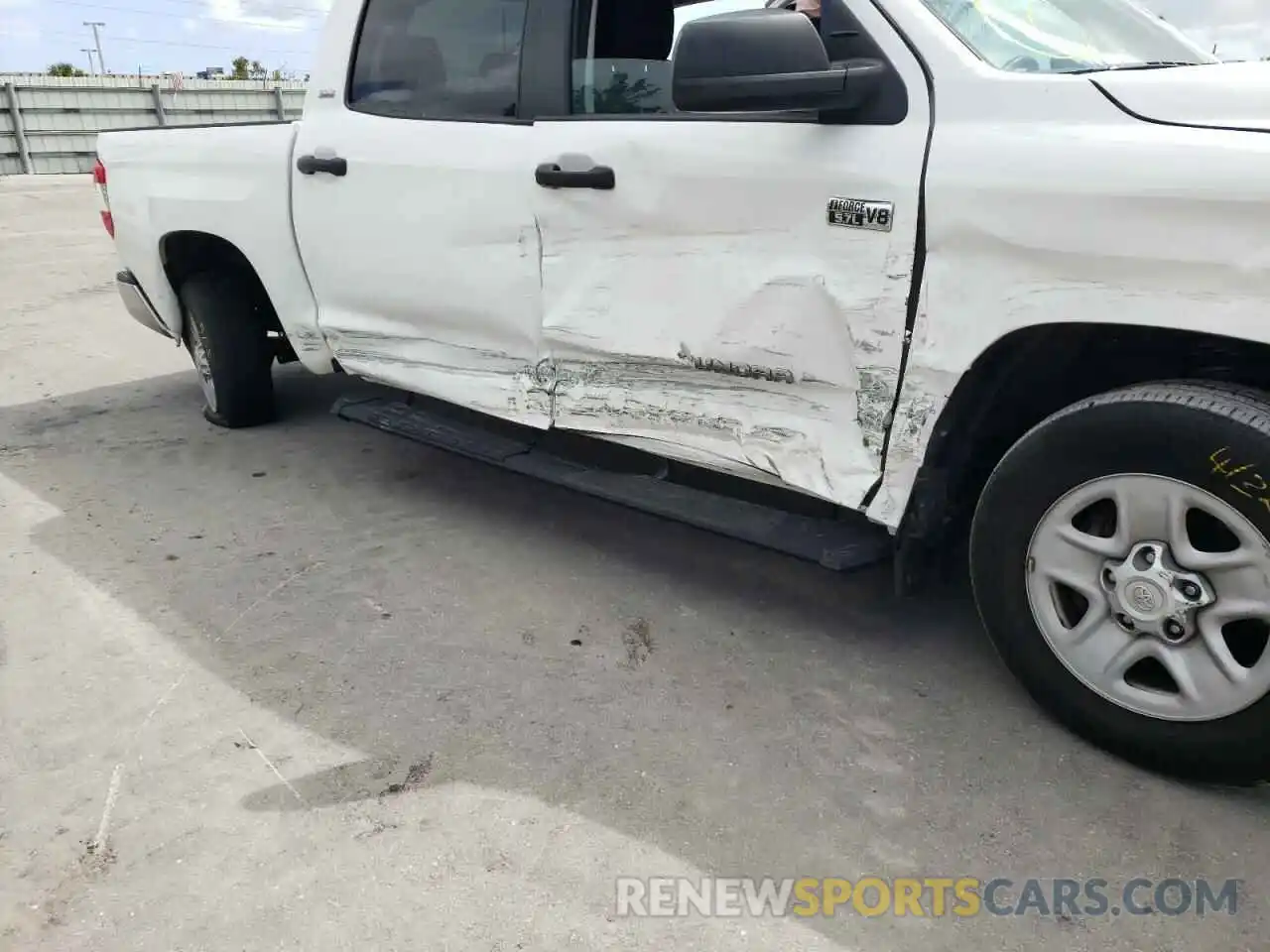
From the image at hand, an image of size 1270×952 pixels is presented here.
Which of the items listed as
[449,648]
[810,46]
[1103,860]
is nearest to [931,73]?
[810,46]

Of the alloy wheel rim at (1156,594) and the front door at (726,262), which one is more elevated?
the front door at (726,262)

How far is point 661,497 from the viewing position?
2869 mm

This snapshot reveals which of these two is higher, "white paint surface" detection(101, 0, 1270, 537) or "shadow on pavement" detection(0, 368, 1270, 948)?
"white paint surface" detection(101, 0, 1270, 537)

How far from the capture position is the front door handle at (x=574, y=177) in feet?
8.80

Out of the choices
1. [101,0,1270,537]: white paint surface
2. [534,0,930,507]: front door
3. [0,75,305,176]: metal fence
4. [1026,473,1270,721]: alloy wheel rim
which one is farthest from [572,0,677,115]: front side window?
[0,75,305,176]: metal fence

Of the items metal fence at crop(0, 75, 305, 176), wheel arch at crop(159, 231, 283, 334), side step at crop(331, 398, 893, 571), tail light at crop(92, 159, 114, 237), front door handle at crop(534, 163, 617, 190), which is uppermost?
front door handle at crop(534, 163, 617, 190)

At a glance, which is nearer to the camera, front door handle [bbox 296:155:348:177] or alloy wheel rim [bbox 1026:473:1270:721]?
alloy wheel rim [bbox 1026:473:1270:721]

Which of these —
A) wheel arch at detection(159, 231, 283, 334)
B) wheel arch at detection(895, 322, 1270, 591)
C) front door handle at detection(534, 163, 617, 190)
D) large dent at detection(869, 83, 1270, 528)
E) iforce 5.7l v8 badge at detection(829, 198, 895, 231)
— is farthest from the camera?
wheel arch at detection(159, 231, 283, 334)

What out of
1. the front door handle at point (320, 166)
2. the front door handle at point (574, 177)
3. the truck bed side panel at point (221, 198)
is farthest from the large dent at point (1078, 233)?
the truck bed side panel at point (221, 198)

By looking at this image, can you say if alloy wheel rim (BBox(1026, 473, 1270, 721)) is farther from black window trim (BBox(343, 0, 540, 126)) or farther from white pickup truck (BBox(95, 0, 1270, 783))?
black window trim (BBox(343, 0, 540, 126))

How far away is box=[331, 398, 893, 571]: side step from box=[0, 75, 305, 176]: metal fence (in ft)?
58.7

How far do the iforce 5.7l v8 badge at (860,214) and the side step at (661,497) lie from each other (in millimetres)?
762

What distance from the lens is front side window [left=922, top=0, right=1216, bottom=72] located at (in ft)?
7.36

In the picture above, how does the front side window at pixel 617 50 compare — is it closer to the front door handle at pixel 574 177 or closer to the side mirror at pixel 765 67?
the front door handle at pixel 574 177
